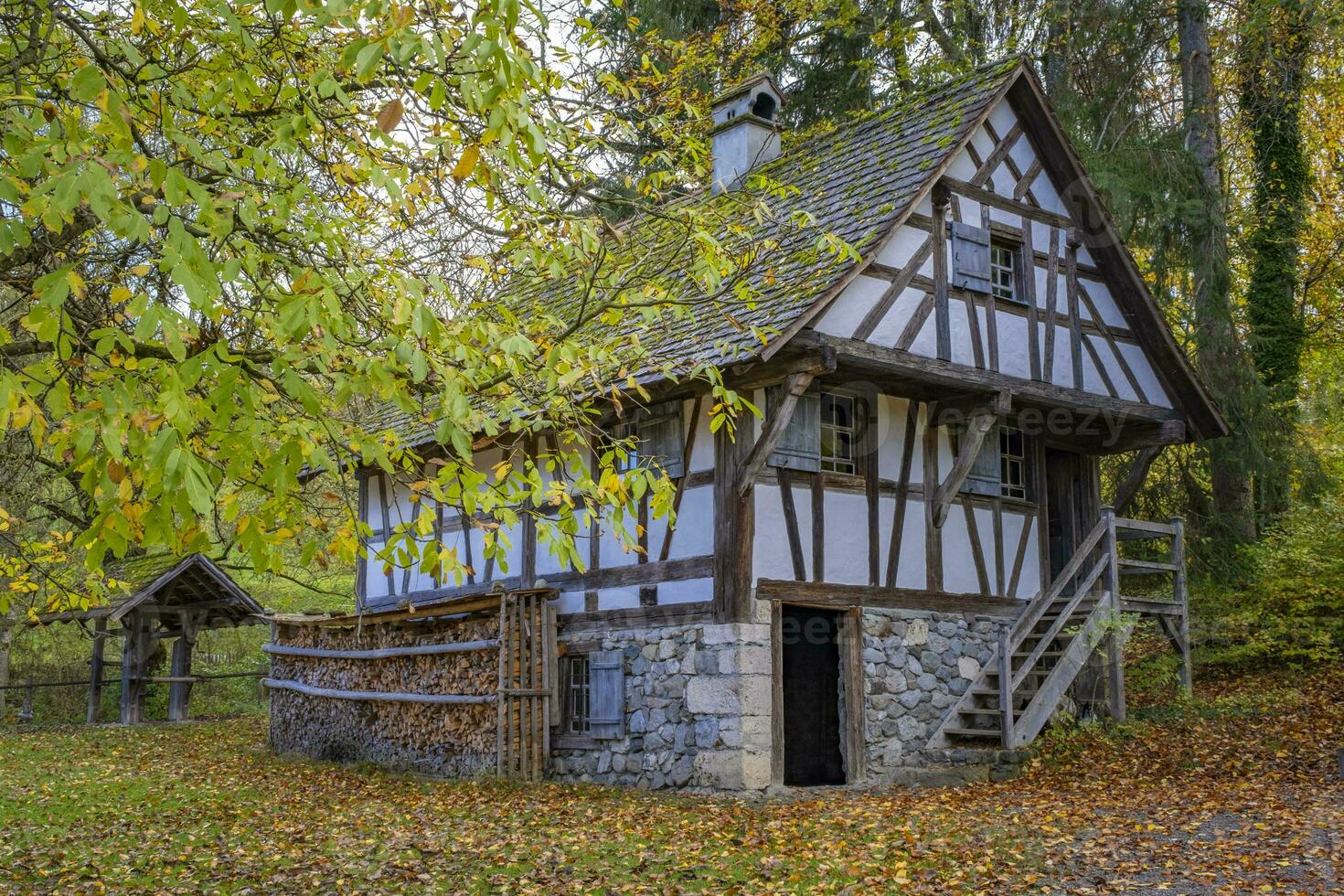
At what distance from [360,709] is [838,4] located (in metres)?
13.2

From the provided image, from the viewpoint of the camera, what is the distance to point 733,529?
39.7ft

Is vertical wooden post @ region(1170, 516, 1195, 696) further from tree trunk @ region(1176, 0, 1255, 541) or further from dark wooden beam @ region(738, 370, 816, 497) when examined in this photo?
dark wooden beam @ region(738, 370, 816, 497)

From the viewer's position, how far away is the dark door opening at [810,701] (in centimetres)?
1357

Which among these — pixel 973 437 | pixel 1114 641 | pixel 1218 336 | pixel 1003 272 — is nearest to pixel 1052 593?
pixel 1114 641

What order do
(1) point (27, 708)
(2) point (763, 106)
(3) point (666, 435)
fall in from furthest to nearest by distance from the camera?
(1) point (27, 708) → (2) point (763, 106) → (3) point (666, 435)

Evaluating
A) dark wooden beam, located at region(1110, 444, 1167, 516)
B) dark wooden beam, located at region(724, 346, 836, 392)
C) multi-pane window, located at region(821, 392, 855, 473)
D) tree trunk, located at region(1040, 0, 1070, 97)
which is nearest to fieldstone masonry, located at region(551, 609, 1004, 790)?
multi-pane window, located at region(821, 392, 855, 473)

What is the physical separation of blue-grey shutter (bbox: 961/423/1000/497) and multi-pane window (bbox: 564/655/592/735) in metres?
4.71

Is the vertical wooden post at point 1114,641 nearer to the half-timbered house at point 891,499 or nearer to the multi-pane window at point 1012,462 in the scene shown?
the half-timbered house at point 891,499

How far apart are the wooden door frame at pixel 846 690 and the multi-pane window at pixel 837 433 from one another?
149 cm

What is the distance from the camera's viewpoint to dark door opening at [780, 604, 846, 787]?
13570mm

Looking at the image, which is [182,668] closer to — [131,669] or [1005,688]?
[131,669]

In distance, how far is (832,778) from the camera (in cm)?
1313

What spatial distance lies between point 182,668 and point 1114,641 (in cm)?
1595

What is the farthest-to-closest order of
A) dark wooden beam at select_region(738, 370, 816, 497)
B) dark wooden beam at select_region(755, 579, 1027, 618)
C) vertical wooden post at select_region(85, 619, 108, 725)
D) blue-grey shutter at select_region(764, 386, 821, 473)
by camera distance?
1. vertical wooden post at select_region(85, 619, 108, 725)
2. blue-grey shutter at select_region(764, 386, 821, 473)
3. dark wooden beam at select_region(755, 579, 1027, 618)
4. dark wooden beam at select_region(738, 370, 816, 497)
